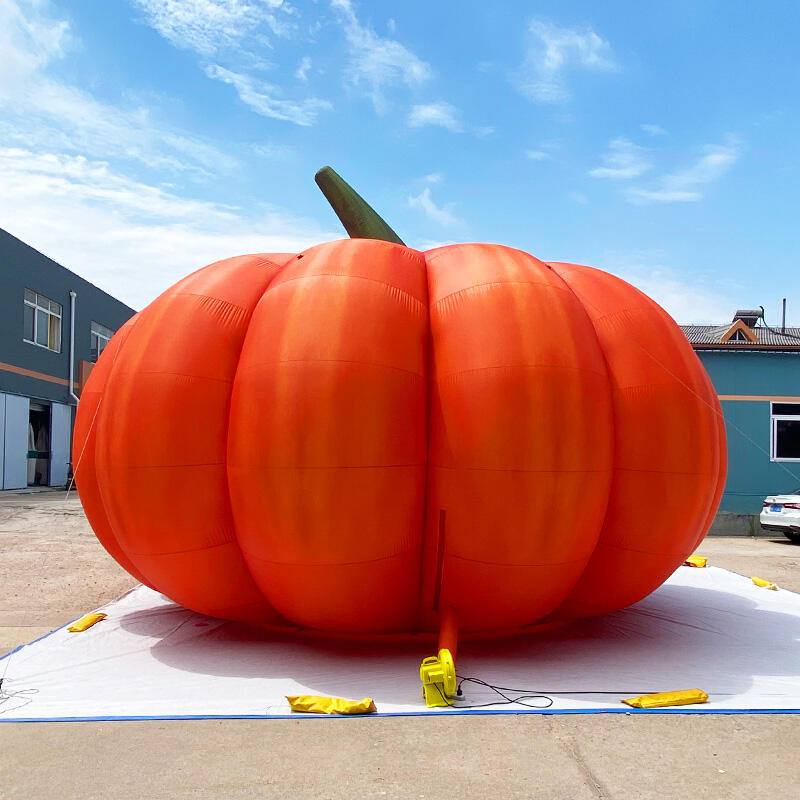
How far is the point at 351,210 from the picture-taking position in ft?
26.5

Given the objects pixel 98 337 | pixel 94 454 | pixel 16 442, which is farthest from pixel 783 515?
pixel 98 337

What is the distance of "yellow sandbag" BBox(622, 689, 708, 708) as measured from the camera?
15.8 ft

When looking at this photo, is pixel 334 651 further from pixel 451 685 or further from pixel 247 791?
pixel 247 791

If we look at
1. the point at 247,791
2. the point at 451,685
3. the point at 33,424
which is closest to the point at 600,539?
the point at 451,685

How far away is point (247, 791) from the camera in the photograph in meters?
3.64

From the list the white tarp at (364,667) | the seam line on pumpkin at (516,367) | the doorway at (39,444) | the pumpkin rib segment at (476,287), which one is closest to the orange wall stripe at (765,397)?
the white tarp at (364,667)

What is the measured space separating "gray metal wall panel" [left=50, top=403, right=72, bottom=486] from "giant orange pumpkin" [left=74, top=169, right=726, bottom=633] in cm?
2382

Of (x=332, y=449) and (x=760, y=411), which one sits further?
(x=760, y=411)

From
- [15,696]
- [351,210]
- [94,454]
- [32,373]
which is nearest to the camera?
[15,696]

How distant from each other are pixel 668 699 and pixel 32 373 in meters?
25.8

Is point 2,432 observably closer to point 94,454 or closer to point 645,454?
point 94,454

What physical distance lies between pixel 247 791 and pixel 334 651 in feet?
7.84

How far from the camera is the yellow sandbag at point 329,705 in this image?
15.3 ft

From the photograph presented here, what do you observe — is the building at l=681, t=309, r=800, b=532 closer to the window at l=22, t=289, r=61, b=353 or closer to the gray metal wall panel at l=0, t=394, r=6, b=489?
the gray metal wall panel at l=0, t=394, r=6, b=489
